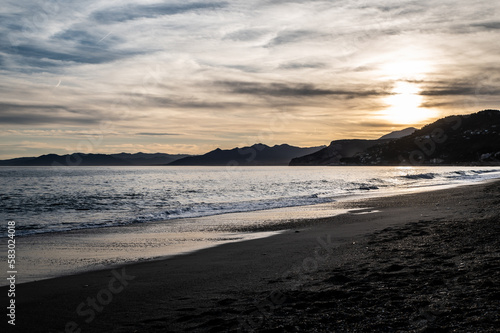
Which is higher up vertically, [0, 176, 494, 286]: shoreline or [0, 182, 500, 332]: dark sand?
[0, 182, 500, 332]: dark sand

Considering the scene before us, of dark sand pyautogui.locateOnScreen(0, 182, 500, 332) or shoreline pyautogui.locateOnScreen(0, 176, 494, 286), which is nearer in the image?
dark sand pyautogui.locateOnScreen(0, 182, 500, 332)

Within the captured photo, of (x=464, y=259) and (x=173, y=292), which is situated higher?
(x=464, y=259)

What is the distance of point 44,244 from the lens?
14.3 meters

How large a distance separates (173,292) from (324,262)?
150 inches

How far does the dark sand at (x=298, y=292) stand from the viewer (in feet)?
17.2

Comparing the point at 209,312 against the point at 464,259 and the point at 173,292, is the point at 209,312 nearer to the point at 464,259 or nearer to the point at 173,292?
the point at 173,292

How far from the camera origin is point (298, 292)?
6.85 m

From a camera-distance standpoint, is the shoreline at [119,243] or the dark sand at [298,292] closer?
the dark sand at [298,292]

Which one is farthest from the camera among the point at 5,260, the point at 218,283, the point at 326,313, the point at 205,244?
the point at 205,244

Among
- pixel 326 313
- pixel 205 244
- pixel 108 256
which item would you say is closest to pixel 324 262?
pixel 326 313

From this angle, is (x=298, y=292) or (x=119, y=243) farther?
(x=119, y=243)

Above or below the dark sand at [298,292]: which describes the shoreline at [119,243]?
below

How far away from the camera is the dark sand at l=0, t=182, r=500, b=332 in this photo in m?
5.25

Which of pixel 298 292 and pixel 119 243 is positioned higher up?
pixel 298 292
